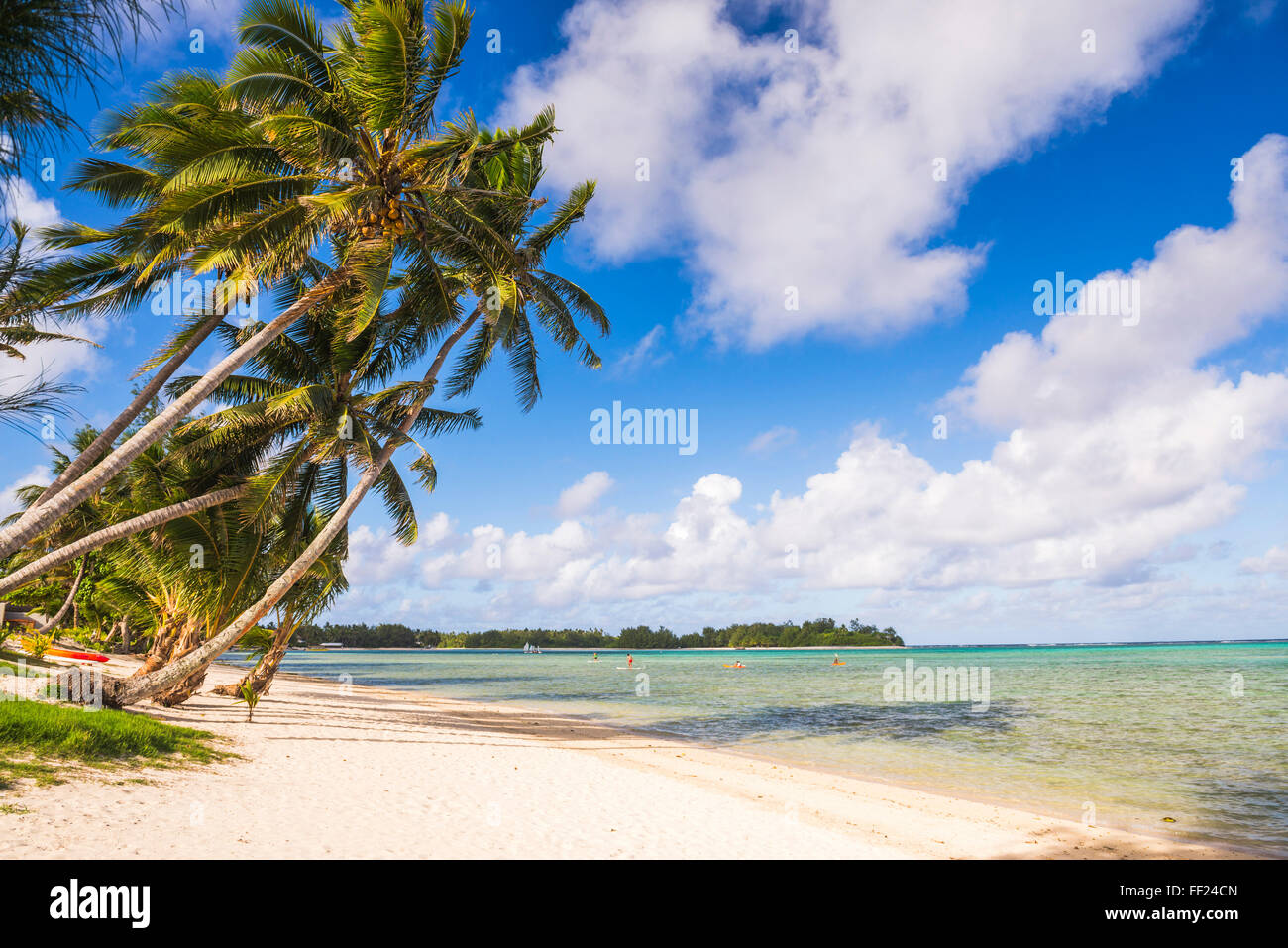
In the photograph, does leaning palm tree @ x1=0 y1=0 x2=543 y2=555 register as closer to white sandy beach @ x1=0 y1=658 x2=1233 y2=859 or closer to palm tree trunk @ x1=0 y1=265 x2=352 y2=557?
palm tree trunk @ x1=0 y1=265 x2=352 y2=557

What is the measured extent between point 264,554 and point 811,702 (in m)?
25.3

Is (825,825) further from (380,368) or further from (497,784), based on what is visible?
(380,368)

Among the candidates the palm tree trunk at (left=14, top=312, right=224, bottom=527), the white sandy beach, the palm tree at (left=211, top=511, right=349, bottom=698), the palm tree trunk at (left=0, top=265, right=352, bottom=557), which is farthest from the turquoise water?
the palm tree trunk at (left=14, top=312, right=224, bottom=527)

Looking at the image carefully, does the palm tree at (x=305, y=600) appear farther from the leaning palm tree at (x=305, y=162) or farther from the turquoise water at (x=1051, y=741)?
the turquoise water at (x=1051, y=741)

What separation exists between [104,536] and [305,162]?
287 inches

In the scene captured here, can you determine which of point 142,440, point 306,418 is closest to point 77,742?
point 142,440

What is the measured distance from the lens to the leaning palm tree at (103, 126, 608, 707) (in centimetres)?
1252

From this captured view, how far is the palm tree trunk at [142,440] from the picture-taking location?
28.2 ft

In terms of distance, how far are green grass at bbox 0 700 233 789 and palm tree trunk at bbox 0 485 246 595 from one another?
1.80 meters

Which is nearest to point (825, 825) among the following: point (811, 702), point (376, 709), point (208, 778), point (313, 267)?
point (208, 778)

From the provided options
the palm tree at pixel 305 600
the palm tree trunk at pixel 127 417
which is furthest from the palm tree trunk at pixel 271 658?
the palm tree trunk at pixel 127 417

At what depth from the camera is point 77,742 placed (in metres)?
8.05

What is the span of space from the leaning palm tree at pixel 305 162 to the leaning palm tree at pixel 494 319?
140 centimetres

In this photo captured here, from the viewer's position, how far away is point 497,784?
399 inches
